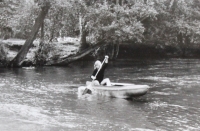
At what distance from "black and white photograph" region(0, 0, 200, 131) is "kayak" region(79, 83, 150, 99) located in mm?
50

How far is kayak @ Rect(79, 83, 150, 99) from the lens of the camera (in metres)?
16.2

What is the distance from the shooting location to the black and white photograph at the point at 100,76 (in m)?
12.8

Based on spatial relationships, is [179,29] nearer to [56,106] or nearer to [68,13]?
[68,13]

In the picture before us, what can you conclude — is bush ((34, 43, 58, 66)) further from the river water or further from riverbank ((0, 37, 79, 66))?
the river water

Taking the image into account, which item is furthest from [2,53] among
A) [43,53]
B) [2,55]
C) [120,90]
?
[120,90]

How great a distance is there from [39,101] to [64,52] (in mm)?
23177

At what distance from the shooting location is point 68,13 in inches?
1254

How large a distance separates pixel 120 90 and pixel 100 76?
207cm

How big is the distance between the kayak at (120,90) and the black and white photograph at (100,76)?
5 cm

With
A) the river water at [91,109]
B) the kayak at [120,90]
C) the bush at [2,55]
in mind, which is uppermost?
the bush at [2,55]

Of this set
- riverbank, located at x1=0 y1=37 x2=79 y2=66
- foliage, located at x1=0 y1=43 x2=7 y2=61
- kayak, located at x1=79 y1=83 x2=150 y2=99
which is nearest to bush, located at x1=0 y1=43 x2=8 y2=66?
foliage, located at x1=0 y1=43 x2=7 y2=61

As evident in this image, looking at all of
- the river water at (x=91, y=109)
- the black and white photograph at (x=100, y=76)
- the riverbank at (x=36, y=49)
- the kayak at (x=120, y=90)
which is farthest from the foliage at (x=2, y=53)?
the kayak at (x=120, y=90)

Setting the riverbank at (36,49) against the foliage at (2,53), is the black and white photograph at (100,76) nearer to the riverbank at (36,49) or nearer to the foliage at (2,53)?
the foliage at (2,53)

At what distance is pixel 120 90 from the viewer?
16.9 m
